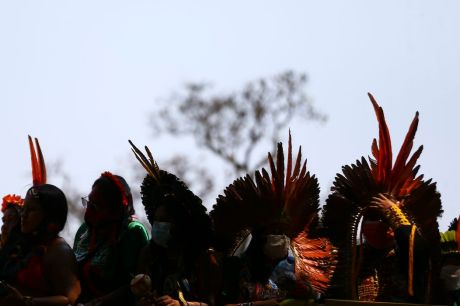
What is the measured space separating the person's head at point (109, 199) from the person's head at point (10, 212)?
104cm

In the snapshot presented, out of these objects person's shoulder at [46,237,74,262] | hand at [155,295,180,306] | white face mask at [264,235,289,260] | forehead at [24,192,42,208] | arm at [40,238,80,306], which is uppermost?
forehead at [24,192,42,208]

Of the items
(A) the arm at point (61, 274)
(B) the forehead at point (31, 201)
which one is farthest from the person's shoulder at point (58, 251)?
Result: (B) the forehead at point (31, 201)

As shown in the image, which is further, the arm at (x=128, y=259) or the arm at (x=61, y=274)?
the arm at (x=128, y=259)

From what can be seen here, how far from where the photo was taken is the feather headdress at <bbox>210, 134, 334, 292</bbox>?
7102mm

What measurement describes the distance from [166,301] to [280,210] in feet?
3.85

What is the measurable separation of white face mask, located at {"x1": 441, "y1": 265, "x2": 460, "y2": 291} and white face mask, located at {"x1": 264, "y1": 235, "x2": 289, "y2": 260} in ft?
3.65

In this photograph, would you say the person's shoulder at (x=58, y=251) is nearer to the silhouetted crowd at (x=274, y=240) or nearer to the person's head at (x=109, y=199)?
the silhouetted crowd at (x=274, y=240)

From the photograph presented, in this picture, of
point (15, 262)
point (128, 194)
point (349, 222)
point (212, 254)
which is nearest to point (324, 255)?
point (349, 222)

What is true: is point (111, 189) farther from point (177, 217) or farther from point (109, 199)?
point (177, 217)

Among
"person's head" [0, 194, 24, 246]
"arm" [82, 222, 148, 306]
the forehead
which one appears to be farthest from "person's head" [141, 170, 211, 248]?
"person's head" [0, 194, 24, 246]

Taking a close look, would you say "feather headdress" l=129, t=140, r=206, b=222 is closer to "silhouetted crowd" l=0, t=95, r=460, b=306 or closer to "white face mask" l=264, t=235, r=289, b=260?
"silhouetted crowd" l=0, t=95, r=460, b=306

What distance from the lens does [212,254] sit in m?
6.82

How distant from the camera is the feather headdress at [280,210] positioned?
7.10m

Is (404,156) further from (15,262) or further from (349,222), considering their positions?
(15,262)
